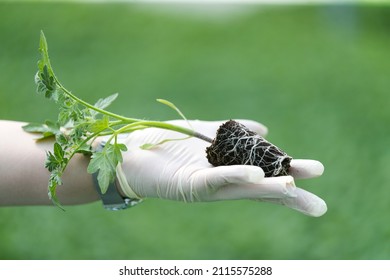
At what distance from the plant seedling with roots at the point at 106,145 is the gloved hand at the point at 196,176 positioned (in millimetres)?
98

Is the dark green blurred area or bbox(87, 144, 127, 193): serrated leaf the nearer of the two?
bbox(87, 144, 127, 193): serrated leaf

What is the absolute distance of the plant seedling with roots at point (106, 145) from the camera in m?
1.89

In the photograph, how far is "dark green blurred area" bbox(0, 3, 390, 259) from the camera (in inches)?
158

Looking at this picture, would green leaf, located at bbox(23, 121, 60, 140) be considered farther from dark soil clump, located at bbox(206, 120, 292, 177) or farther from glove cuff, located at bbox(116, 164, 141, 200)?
dark soil clump, located at bbox(206, 120, 292, 177)

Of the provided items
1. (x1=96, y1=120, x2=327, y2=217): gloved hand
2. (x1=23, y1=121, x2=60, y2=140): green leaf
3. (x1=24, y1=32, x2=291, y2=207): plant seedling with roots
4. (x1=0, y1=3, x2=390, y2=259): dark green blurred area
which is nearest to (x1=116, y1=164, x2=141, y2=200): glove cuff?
(x1=96, y1=120, x2=327, y2=217): gloved hand

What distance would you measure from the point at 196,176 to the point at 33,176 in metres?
0.68

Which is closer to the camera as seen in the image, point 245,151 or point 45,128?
point 245,151

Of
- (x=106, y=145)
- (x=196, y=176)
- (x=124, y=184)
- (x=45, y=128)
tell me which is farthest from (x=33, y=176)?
(x=196, y=176)

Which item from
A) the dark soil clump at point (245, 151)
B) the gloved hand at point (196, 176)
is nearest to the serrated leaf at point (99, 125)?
the gloved hand at point (196, 176)

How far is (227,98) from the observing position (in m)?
6.09

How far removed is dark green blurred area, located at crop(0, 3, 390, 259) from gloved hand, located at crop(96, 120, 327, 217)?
1.74m

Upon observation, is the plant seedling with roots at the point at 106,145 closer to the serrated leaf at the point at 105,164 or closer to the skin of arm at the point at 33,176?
the serrated leaf at the point at 105,164

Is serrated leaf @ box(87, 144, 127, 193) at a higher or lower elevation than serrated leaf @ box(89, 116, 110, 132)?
lower

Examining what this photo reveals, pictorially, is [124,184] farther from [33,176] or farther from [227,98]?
[227,98]
